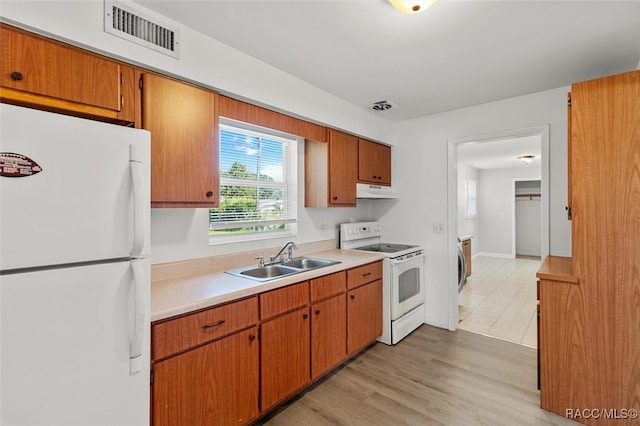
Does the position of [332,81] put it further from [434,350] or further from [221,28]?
[434,350]

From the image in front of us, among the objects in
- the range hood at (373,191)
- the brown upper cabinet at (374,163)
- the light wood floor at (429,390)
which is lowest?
the light wood floor at (429,390)

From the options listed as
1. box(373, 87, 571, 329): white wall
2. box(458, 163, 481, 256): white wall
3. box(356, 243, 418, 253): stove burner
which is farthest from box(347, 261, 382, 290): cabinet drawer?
box(458, 163, 481, 256): white wall

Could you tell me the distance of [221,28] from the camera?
1849mm

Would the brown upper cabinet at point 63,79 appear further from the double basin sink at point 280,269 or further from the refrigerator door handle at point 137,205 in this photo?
the double basin sink at point 280,269

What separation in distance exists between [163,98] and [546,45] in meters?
2.50

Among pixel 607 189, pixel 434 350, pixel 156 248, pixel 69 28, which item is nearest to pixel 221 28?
pixel 69 28

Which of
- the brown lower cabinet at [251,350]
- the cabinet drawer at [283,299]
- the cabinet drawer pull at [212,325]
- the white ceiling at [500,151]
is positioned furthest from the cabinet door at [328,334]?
the white ceiling at [500,151]

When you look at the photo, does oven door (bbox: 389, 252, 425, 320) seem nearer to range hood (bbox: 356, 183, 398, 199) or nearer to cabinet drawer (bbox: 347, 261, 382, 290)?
cabinet drawer (bbox: 347, 261, 382, 290)

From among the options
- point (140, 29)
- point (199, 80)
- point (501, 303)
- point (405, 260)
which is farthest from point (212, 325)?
point (501, 303)

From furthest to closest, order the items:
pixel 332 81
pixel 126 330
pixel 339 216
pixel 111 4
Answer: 1. pixel 339 216
2. pixel 332 81
3. pixel 111 4
4. pixel 126 330

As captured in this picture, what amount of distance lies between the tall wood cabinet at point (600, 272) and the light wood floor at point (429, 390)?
1.10ft

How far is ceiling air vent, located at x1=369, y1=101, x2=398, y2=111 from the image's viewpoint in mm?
3104

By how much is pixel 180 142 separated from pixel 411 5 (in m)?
1.47

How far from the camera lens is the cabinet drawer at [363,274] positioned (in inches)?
105
